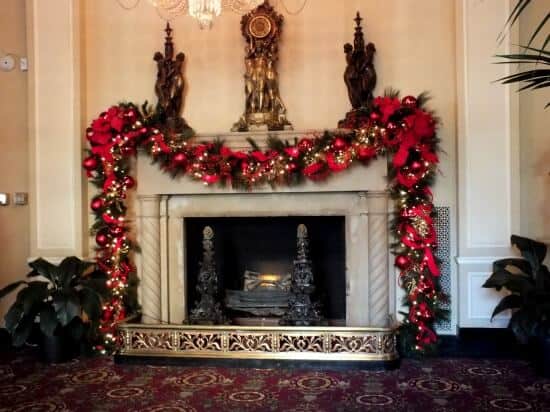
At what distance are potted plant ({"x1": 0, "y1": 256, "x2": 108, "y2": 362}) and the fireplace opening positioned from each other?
3.00 ft

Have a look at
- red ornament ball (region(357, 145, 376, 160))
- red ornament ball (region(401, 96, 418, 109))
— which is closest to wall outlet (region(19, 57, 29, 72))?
red ornament ball (region(357, 145, 376, 160))

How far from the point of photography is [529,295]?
388 centimetres

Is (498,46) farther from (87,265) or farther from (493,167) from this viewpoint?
(87,265)

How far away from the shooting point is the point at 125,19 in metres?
5.19

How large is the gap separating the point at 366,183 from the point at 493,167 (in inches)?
41.0

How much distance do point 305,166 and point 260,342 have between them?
147 centimetres

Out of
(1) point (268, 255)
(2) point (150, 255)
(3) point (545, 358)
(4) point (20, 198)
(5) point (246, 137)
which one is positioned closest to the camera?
(3) point (545, 358)

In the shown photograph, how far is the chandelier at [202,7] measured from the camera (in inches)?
135

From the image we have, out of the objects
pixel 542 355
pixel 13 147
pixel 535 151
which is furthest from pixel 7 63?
pixel 542 355

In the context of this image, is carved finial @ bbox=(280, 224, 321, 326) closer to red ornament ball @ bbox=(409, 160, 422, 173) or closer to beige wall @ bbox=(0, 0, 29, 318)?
red ornament ball @ bbox=(409, 160, 422, 173)

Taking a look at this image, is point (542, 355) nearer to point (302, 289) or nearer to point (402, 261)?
point (402, 261)

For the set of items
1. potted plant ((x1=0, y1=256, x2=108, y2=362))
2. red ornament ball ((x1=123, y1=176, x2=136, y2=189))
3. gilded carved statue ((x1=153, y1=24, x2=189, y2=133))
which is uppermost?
gilded carved statue ((x1=153, y1=24, x2=189, y2=133))

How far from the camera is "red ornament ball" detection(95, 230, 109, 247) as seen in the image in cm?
484

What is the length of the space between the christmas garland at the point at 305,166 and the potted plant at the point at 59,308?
0.68 ft
